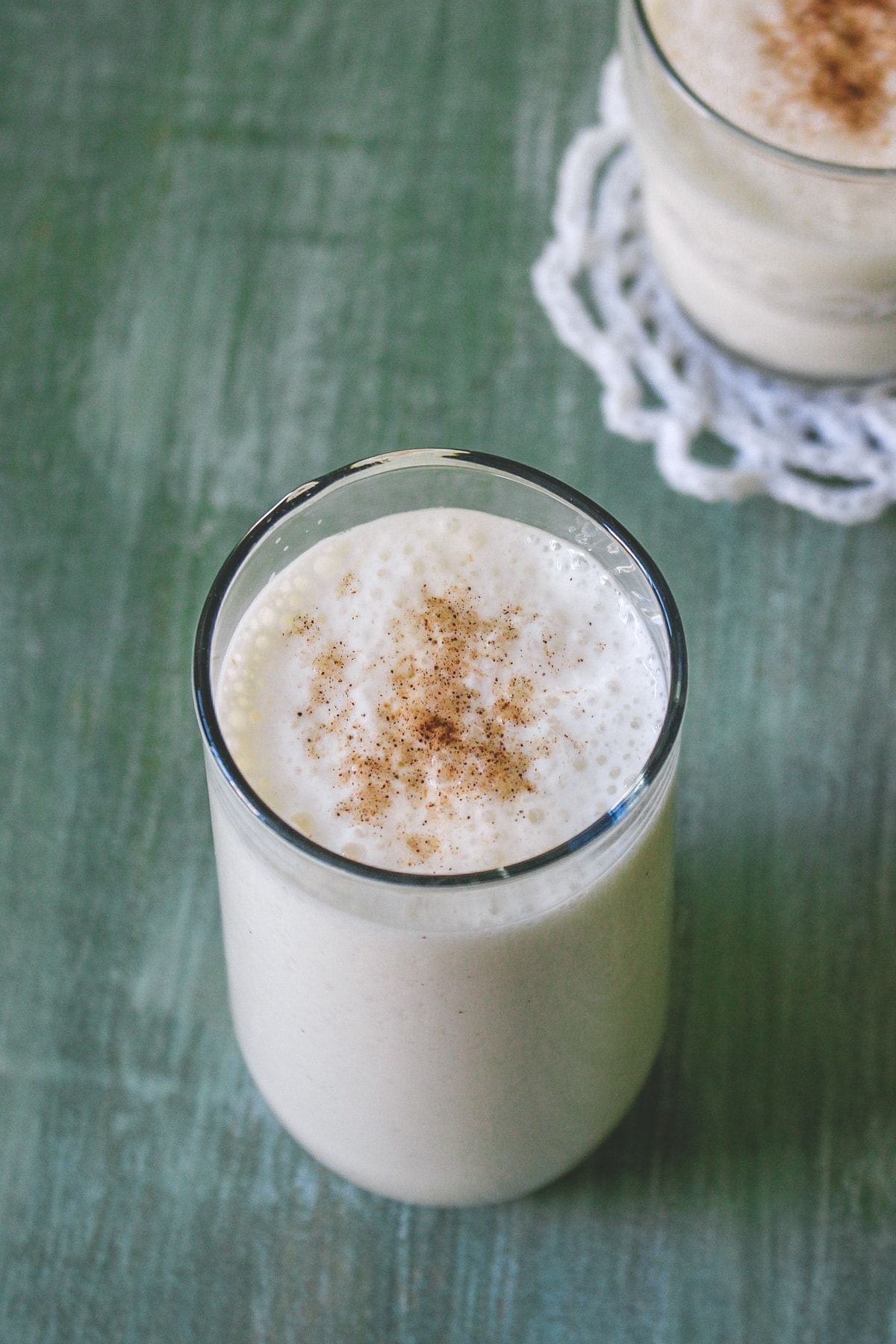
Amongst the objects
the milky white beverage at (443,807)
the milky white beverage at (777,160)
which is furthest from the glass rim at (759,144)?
the milky white beverage at (443,807)

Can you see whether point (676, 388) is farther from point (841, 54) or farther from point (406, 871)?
point (406, 871)

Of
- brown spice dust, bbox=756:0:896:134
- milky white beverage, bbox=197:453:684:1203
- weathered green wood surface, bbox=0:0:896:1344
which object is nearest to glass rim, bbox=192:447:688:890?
milky white beverage, bbox=197:453:684:1203

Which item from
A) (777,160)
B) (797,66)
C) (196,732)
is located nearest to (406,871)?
(196,732)

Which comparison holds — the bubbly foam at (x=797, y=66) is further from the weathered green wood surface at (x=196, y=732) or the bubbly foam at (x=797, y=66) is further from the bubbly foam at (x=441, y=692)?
the bubbly foam at (x=441, y=692)

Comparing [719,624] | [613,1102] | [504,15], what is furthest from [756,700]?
[504,15]

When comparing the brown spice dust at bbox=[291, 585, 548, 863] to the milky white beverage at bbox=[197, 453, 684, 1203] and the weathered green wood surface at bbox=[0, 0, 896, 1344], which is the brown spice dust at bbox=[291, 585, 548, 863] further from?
the weathered green wood surface at bbox=[0, 0, 896, 1344]

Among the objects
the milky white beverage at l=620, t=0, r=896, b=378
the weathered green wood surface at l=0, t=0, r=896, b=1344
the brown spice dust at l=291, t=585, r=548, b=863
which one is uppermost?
the milky white beverage at l=620, t=0, r=896, b=378
